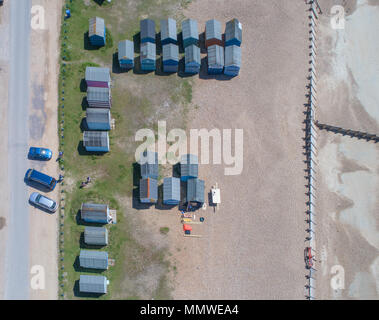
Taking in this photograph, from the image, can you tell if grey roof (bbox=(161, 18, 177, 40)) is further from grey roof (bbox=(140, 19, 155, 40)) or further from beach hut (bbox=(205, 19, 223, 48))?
beach hut (bbox=(205, 19, 223, 48))

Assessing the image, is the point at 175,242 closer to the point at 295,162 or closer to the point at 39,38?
the point at 295,162

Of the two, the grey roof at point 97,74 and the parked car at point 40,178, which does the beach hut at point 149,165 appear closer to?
the grey roof at point 97,74

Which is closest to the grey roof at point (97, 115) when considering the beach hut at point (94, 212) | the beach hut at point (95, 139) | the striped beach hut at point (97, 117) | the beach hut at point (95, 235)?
the striped beach hut at point (97, 117)

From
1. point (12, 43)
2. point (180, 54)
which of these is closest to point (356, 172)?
point (180, 54)
